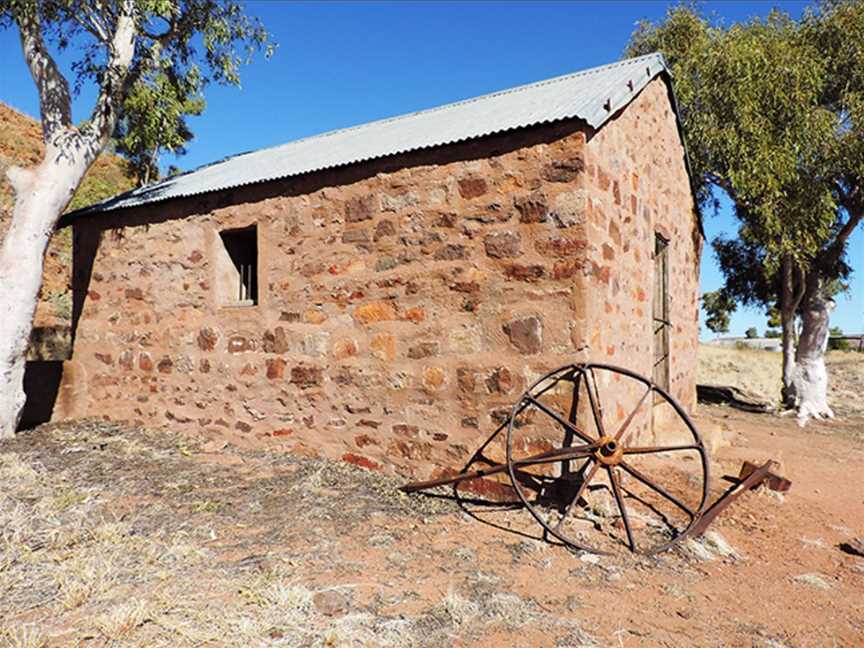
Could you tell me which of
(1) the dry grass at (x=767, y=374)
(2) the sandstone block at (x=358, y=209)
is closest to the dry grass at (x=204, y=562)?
(2) the sandstone block at (x=358, y=209)

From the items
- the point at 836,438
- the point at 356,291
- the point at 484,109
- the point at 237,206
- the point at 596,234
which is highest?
the point at 484,109

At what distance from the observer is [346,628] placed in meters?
2.59

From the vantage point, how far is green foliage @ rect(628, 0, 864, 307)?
9.98m

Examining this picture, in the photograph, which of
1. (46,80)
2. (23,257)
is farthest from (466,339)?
(46,80)

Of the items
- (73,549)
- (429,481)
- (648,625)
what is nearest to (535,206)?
(429,481)

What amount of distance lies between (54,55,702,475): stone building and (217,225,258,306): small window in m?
0.02

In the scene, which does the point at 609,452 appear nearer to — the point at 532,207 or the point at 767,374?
the point at 532,207

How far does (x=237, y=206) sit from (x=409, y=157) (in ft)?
7.55

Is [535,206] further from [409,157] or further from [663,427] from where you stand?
[663,427]

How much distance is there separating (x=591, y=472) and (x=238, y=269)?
4.64 meters

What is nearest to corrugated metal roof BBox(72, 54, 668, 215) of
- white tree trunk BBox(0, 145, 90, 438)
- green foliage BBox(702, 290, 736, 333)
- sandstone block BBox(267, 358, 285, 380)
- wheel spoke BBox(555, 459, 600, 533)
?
white tree trunk BBox(0, 145, 90, 438)

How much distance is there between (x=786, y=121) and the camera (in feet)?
33.2

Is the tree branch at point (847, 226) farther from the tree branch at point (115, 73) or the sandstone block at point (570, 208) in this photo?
the tree branch at point (115, 73)

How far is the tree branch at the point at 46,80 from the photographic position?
7.09 metres
